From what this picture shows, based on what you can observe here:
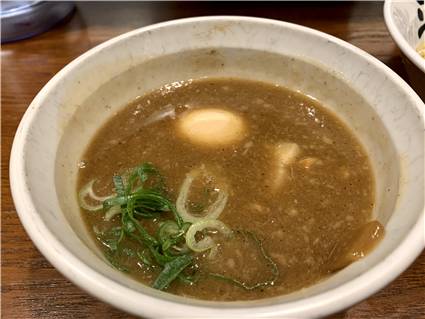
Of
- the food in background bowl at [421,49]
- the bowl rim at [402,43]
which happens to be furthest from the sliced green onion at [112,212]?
the food in background bowl at [421,49]

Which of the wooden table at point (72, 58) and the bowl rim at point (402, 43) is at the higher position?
the bowl rim at point (402, 43)

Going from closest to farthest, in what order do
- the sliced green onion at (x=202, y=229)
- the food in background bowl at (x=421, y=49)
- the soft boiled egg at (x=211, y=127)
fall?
the sliced green onion at (x=202, y=229) → the soft boiled egg at (x=211, y=127) → the food in background bowl at (x=421, y=49)

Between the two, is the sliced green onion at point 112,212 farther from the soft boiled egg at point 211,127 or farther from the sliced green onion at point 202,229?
the soft boiled egg at point 211,127

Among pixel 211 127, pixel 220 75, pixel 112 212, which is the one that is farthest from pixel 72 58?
pixel 112 212

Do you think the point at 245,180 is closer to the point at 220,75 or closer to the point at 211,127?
the point at 211,127

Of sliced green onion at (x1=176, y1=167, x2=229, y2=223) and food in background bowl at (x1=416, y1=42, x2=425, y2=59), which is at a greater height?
food in background bowl at (x1=416, y1=42, x2=425, y2=59)

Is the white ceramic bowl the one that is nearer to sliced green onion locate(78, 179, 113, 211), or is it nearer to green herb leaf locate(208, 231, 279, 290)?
green herb leaf locate(208, 231, 279, 290)

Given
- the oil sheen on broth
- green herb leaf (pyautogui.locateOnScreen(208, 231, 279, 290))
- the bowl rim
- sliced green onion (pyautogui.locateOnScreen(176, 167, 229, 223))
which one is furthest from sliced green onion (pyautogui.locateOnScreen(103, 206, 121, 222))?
the bowl rim
